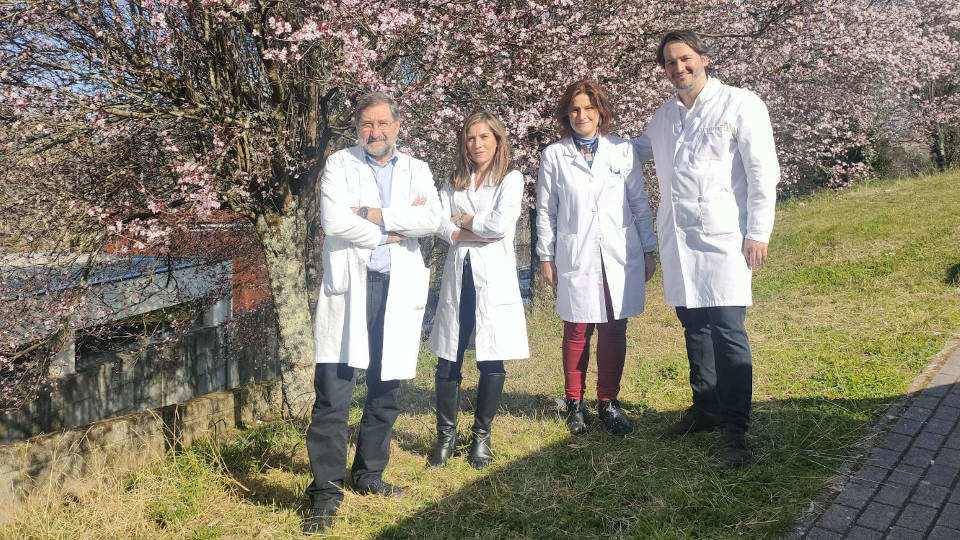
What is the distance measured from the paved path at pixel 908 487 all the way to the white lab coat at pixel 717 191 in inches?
44.0

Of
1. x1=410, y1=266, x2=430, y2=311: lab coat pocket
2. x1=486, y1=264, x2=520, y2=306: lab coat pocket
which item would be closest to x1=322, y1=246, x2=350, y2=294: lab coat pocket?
x1=410, y1=266, x2=430, y2=311: lab coat pocket

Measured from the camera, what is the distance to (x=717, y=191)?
12.4ft

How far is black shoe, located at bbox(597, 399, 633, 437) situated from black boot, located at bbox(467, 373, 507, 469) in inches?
33.2

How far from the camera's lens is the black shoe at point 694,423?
417 cm

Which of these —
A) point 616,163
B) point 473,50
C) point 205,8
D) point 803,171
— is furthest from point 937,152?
point 205,8

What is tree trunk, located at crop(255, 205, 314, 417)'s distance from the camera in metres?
6.21

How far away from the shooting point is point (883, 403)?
14.4ft

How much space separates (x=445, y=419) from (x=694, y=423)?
1.61 m

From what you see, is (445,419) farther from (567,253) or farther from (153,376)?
(153,376)

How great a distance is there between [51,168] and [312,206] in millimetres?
2798

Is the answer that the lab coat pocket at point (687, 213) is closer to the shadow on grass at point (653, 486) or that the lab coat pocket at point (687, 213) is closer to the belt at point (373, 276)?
the shadow on grass at point (653, 486)

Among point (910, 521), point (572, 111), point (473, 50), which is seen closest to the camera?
point (910, 521)

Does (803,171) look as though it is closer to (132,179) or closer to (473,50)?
(473,50)

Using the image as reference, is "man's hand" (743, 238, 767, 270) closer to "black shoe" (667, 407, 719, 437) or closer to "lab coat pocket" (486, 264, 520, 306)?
"black shoe" (667, 407, 719, 437)
